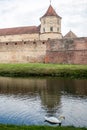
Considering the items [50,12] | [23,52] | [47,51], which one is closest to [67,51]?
[47,51]

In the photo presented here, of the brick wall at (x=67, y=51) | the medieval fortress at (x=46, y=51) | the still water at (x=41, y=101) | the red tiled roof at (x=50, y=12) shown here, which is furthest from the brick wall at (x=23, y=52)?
the red tiled roof at (x=50, y=12)

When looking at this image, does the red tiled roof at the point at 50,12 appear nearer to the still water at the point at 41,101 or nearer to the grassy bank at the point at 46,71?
the grassy bank at the point at 46,71

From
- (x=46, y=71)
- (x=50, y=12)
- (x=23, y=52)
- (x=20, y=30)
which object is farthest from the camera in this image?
(x=20, y=30)

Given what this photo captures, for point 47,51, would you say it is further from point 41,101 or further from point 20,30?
point 41,101

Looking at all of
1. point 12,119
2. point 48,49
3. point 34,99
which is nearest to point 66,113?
point 12,119

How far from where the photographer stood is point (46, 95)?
20109 mm

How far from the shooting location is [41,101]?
18266 mm

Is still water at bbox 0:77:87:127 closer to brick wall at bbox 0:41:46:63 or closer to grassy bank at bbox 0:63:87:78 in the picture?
grassy bank at bbox 0:63:87:78

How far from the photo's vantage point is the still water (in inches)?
550

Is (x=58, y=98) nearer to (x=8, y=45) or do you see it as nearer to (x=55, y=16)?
(x=8, y=45)

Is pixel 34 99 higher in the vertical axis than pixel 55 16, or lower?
lower

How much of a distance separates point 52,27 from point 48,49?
47.3 ft

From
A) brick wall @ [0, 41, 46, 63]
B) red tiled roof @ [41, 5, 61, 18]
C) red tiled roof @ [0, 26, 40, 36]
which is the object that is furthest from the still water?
red tiled roof @ [41, 5, 61, 18]

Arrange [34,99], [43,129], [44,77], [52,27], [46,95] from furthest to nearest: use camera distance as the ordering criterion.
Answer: [52,27], [44,77], [46,95], [34,99], [43,129]
